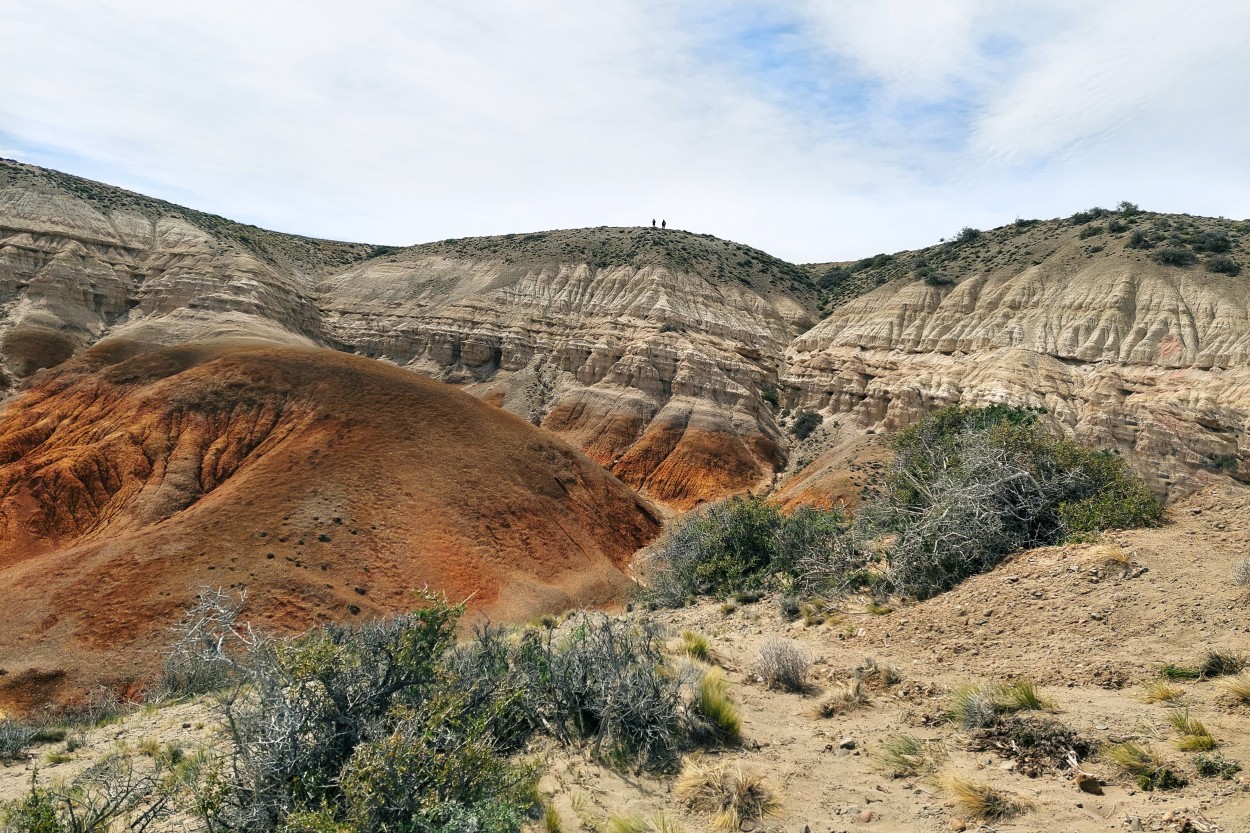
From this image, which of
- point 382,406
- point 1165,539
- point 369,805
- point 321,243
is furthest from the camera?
point 321,243

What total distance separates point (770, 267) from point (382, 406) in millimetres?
45461

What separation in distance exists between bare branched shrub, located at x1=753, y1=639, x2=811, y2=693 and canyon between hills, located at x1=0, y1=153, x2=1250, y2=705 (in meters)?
15.9

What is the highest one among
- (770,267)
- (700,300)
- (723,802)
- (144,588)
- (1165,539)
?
(770,267)

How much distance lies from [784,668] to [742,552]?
25.6 feet

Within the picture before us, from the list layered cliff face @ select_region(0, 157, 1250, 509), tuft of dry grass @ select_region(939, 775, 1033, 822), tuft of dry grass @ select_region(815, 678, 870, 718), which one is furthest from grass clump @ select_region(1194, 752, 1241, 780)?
layered cliff face @ select_region(0, 157, 1250, 509)

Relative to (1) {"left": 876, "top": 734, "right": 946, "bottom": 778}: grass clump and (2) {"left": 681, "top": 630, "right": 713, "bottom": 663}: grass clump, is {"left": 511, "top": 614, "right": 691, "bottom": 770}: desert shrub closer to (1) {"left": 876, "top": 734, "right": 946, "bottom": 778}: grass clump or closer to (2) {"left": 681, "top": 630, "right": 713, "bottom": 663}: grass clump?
(2) {"left": 681, "top": 630, "right": 713, "bottom": 663}: grass clump

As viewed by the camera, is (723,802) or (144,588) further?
(144,588)

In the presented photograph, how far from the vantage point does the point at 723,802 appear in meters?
5.52

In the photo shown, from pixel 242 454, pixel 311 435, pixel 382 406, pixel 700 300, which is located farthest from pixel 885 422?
pixel 242 454

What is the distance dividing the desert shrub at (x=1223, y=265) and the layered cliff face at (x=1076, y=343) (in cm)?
21

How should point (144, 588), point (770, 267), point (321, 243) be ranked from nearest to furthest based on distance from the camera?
1. point (144, 588)
2. point (770, 267)
3. point (321, 243)

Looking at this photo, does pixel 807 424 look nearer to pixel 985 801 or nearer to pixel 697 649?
pixel 697 649

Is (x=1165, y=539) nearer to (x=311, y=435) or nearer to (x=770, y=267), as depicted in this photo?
(x=311, y=435)

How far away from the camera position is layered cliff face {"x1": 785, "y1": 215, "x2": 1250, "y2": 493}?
2848 cm
